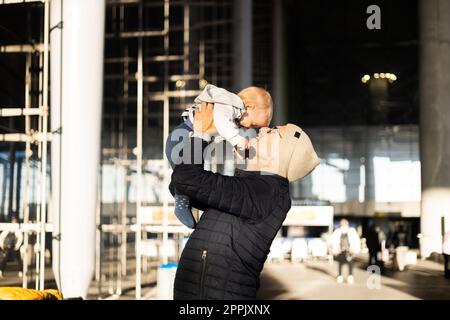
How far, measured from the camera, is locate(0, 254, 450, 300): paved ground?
48.7 ft

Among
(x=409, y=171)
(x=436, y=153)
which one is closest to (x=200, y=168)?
(x=436, y=153)

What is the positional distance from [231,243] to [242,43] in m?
18.7

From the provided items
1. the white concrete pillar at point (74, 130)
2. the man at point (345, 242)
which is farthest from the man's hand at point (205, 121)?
the man at point (345, 242)

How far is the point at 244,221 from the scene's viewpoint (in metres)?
2.36

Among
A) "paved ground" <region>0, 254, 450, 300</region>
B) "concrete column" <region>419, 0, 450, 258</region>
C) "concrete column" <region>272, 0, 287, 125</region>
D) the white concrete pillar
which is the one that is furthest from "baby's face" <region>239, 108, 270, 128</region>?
"concrete column" <region>272, 0, 287, 125</region>

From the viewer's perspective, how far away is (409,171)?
50.9 metres

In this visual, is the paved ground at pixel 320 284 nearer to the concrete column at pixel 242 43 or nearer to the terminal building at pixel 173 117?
the terminal building at pixel 173 117

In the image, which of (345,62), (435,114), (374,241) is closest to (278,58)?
(435,114)

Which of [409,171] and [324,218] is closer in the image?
[324,218]

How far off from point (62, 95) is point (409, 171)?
146ft

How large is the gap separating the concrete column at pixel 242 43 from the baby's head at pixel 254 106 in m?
17.7

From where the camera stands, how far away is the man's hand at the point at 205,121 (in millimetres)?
2133
